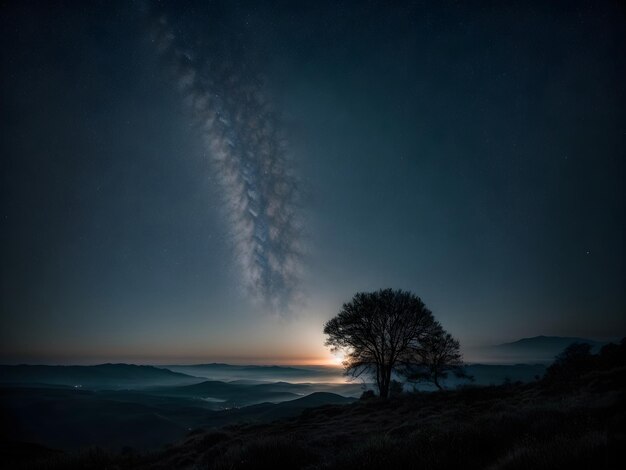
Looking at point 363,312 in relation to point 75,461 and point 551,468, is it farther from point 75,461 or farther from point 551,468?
point 551,468

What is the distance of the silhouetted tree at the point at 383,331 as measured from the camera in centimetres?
3112

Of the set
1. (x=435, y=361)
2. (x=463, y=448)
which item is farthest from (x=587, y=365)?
(x=463, y=448)

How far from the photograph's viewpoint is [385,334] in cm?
3153

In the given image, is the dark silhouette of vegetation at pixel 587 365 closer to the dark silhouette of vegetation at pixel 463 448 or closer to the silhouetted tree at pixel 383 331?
the dark silhouette of vegetation at pixel 463 448

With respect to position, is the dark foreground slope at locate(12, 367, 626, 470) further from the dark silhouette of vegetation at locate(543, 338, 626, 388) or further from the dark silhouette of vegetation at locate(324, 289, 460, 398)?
the dark silhouette of vegetation at locate(324, 289, 460, 398)

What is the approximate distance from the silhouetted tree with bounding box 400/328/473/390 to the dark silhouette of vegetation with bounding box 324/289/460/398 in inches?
3.9

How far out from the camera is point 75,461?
13.1 meters

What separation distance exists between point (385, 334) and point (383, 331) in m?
0.37

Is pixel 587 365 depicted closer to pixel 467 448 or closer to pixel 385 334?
pixel 385 334

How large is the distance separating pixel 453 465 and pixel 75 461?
14.8m

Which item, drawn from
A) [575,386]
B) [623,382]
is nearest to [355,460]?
[623,382]

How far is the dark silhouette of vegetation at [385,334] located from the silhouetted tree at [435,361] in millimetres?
100

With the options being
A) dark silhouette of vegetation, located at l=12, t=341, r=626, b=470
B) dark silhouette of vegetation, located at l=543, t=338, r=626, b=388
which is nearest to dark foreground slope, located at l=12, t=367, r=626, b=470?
dark silhouette of vegetation, located at l=12, t=341, r=626, b=470

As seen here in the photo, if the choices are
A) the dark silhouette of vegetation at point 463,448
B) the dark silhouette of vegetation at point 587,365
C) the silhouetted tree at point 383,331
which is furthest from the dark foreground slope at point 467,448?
the silhouetted tree at point 383,331
